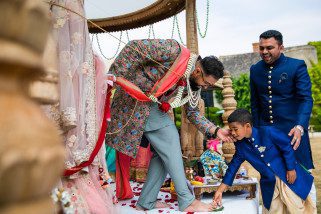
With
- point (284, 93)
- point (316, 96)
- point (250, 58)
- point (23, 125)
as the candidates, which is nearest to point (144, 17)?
point (284, 93)

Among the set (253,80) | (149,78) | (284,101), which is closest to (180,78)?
(149,78)

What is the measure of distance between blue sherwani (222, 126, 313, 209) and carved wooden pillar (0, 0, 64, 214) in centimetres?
292

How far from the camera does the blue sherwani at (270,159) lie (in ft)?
10.3

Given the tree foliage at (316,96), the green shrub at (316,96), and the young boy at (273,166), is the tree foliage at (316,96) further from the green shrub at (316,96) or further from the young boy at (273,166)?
the young boy at (273,166)

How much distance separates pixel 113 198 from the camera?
3262 millimetres

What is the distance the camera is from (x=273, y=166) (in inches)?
127

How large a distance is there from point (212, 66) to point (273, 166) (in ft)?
3.44

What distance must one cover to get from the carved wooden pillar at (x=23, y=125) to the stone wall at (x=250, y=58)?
3024 centimetres

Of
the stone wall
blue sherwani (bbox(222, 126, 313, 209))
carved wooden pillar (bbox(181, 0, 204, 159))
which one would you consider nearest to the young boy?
blue sherwani (bbox(222, 126, 313, 209))

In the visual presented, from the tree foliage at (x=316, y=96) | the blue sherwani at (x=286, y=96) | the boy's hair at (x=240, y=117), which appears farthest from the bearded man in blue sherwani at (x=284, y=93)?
the tree foliage at (x=316, y=96)

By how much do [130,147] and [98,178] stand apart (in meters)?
0.63

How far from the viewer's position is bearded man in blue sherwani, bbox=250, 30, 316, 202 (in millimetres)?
3266

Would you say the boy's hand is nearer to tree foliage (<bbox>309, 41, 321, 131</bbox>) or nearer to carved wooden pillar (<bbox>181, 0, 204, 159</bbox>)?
carved wooden pillar (<bbox>181, 0, 204, 159</bbox>)

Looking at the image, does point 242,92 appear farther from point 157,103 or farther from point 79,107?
point 79,107
